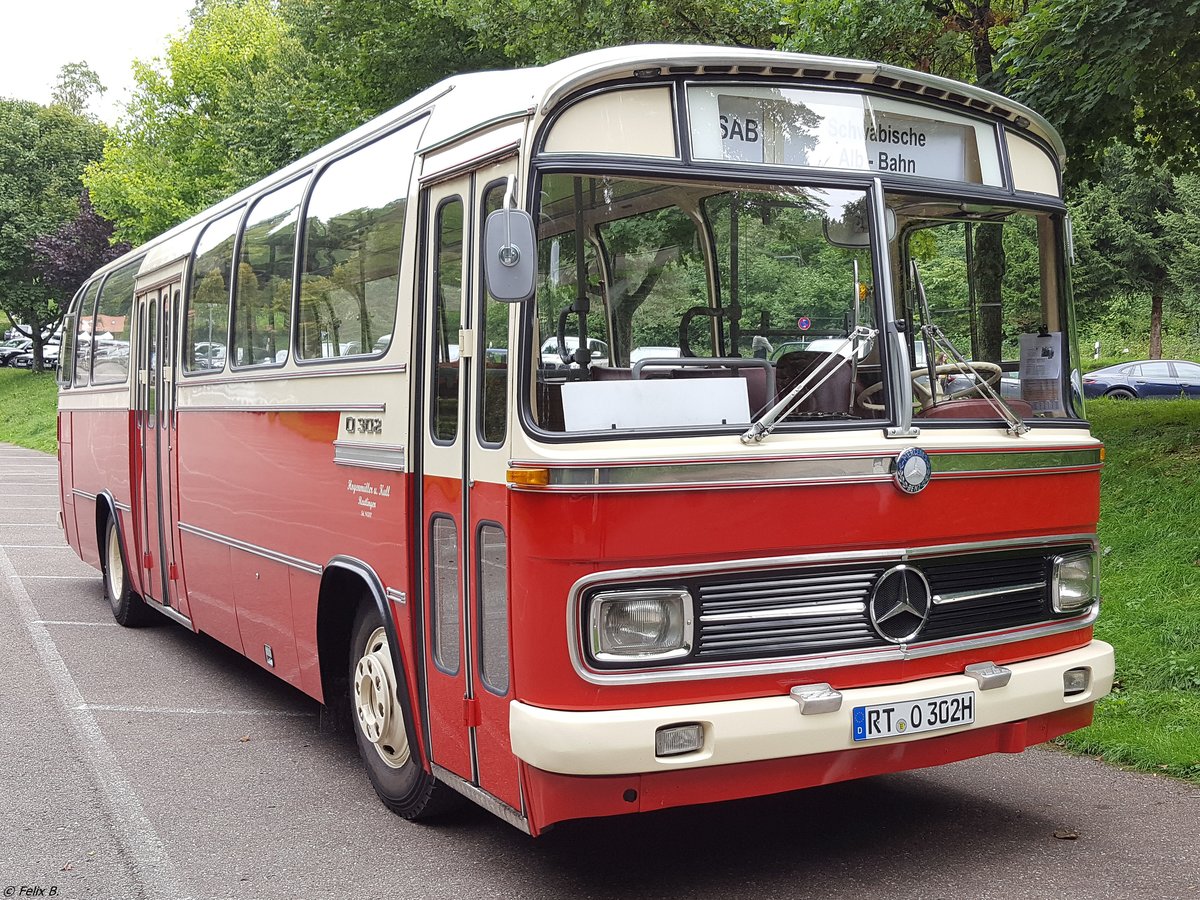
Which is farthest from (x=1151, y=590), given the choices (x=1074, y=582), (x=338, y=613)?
(x=338, y=613)

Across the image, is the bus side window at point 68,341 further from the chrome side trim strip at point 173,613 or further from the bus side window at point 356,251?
the bus side window at point 356,251

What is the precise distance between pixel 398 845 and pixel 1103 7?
8602 millimetres

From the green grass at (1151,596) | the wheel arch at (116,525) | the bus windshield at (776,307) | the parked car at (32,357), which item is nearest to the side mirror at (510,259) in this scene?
the bus windshield at (776,307)

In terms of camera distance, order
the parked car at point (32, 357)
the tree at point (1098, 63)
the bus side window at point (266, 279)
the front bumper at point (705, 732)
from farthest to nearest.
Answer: the parked car at point (32, 357) < the tree at point (1098, 63) < the bus side window at point (266, 279) < the front bumper at point (705, 732)

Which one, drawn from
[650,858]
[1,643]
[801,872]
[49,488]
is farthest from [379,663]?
[49,488]

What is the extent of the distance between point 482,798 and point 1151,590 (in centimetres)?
609

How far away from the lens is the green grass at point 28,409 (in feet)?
126

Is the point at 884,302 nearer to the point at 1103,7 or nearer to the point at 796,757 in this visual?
the point at 796,757

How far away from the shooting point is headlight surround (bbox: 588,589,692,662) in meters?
4.30

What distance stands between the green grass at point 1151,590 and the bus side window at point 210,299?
17.8 feet

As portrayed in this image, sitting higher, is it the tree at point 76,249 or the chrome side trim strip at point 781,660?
the tree at point 76,249

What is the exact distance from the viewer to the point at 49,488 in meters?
24.9

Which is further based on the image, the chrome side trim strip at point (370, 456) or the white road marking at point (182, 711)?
the white road marking at point (182, 711)

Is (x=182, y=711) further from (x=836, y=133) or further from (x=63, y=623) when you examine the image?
(x=836, y=133)
